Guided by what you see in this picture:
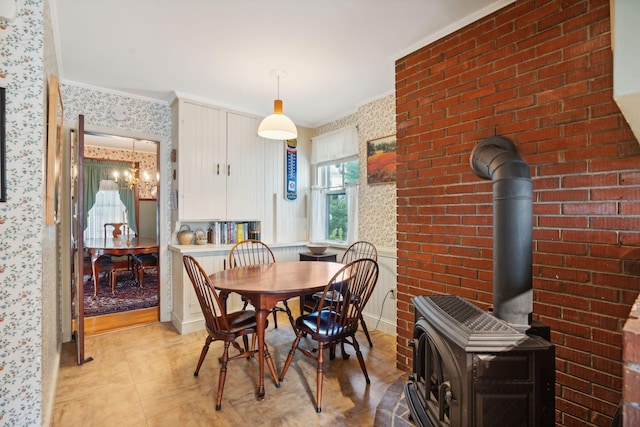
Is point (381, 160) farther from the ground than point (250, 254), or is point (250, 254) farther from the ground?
point (381, 160)

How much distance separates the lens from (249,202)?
3.87 meters

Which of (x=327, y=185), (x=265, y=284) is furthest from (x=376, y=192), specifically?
Answer: (x=265, y=284)

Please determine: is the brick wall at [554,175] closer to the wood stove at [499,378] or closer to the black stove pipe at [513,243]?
the black stove pipe at [513,243]

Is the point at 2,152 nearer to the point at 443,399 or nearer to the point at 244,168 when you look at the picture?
the point at 443,399

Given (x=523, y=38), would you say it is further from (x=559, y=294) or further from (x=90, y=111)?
(x=90, y=111)

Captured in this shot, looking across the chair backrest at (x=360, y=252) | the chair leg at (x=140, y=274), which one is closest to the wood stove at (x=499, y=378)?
the chair backrest at (x=360, y=252)

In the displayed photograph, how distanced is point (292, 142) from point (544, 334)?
3.60m

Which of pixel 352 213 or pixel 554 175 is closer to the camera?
pixel 554 175

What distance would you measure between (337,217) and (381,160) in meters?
1.17

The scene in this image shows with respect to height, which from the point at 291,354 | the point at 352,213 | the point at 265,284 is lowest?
the point at 291,354

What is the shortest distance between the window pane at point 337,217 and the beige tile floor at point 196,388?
1581 mm

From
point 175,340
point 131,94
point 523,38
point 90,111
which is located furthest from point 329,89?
point 175,340

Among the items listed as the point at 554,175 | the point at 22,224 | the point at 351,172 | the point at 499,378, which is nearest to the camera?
the point at 499,378

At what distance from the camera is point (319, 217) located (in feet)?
14.2
